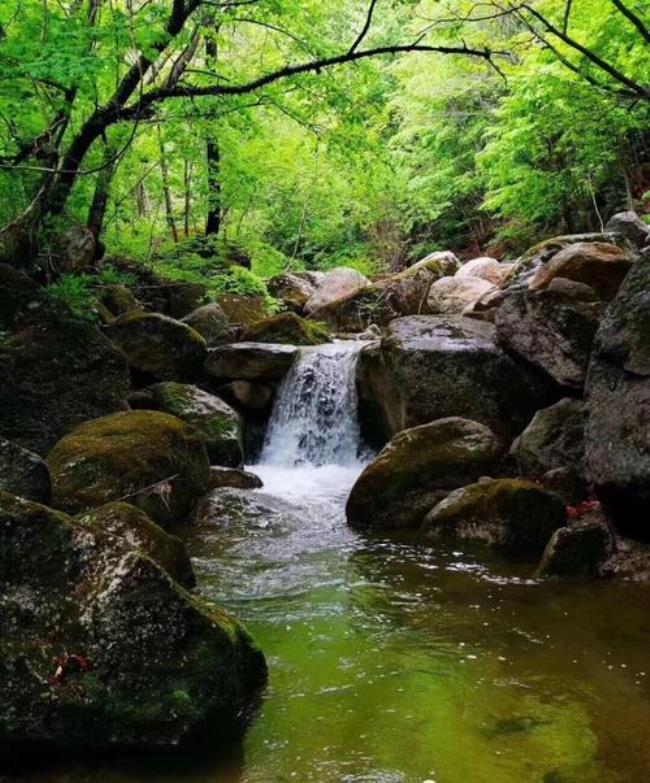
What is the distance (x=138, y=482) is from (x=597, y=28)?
991cm

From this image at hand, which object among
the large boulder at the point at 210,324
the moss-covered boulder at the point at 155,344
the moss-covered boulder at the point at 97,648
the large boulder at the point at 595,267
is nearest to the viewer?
the moss-covered boulder at the point at 97,648

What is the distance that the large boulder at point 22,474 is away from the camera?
6.27 metres

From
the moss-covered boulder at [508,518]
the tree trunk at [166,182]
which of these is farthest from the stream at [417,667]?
the tree trunk at [166,182]

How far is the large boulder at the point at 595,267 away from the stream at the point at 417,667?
5.26m

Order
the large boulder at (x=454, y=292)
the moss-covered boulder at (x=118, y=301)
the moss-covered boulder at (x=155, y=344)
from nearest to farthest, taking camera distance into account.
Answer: the moss-covered boulder at (x=155, y=344) → the moss-covered boulder at (x=118, y=301) → the large boulder at (x=454, y=292)

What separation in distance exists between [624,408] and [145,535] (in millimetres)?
4658

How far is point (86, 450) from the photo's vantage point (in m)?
8.48

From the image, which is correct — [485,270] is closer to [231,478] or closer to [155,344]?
[155,344]

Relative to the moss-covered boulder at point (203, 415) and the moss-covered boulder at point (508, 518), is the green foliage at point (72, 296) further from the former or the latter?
the moss-covered boulder at point (508, 518)

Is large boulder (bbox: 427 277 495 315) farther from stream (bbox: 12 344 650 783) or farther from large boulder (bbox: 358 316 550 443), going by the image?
stream (bbox: 12 344 650 783)

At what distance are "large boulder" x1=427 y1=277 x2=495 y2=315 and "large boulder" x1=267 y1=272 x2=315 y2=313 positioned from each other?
170 inches

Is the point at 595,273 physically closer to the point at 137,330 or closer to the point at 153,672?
the point at 137,330

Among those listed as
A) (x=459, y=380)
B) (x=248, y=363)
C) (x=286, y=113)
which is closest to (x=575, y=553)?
(x=459, y=380)

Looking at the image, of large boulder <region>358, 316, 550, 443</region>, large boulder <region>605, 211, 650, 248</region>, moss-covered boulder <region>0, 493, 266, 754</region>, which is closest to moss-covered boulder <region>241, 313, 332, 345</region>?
large boulder <region>358, 316, 550, 443</region>
